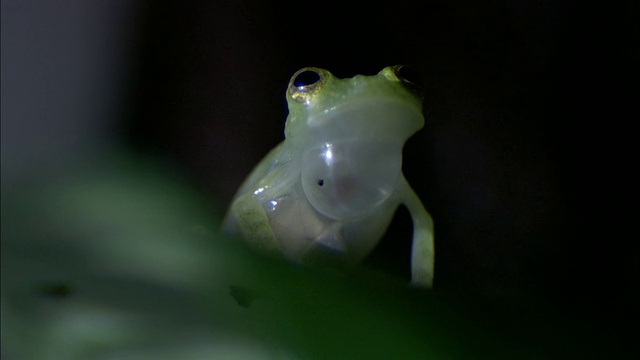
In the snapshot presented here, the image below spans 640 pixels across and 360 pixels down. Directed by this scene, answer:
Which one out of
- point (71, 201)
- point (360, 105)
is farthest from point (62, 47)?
point (71, 201)

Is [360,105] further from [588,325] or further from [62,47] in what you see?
[62,47]

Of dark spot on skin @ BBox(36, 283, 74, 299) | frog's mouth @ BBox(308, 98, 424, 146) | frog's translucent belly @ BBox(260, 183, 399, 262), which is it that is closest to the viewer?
dark spot on skin @ BBox(36, 283, 74, 299)

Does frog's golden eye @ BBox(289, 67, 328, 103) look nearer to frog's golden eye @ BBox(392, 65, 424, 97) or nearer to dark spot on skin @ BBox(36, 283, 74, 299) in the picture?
frog's golden eye @ BBox(392, 65, 424, 97)

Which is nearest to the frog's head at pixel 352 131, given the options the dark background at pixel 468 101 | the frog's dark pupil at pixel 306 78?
the frog's dark pupil at pixel 306 78

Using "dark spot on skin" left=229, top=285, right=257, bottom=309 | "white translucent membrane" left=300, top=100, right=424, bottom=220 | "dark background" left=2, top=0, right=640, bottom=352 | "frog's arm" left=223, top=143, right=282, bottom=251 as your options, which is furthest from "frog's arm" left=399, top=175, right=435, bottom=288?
"dark spot on skin" left=229, top=285, right=257, bottom=309

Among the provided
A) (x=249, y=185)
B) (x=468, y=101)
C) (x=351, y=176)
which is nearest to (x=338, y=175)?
(x=351, y=176)

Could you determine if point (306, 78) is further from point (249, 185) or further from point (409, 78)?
point (249, 185)

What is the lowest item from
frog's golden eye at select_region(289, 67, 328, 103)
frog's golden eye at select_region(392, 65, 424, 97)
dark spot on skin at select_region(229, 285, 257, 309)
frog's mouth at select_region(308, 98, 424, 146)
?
dark spot on skin at select_region(229, 285, 257, 309)

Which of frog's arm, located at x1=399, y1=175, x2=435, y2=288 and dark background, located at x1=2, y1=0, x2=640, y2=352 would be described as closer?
frog's arm, located at x1=399, y1=175, x2=435, y2=288
